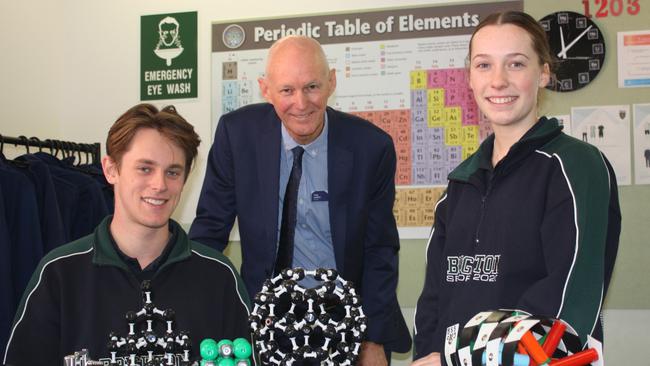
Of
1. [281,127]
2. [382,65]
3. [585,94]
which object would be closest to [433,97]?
[382,65]

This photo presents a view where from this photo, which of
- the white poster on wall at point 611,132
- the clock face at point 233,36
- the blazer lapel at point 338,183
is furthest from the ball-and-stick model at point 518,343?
the clock face at point 233,36

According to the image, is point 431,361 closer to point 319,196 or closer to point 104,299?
point 104,299

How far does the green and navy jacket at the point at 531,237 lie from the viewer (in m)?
1.48

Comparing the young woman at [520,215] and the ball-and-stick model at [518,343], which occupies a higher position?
the young woman at [520,215]

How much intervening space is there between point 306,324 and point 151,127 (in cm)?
75

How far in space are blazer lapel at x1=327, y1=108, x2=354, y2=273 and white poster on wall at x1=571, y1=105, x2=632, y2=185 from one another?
1.57 metres

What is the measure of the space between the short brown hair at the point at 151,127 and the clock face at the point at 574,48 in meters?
2.17

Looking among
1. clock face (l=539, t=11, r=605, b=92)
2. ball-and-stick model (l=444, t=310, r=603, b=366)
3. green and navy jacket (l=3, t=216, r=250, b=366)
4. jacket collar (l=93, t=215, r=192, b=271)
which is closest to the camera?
ball-and-stick model (l=444, t=310, r=603, b=366)

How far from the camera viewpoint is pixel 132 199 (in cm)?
190

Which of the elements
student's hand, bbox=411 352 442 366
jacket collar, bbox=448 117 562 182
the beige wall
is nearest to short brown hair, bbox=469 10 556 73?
jacket collar, bbox=448 117 562 182

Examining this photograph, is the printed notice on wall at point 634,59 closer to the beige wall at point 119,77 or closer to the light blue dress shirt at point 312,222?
the beige wall at point 119,77

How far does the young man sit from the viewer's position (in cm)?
179

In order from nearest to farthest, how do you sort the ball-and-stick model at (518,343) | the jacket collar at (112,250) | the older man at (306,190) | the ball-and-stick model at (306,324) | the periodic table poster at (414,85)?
1. the ball-and-stick model at (518,343)
2. the ball-and-stick model at (306,324)
3. the jacket collar at (112,250)
4. the older man at (306,190)
5. the periodic table poster at (414,85)

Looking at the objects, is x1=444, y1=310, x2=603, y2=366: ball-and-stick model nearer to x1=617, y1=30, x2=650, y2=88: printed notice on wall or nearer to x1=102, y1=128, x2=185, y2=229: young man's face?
x1=102, y1=128, x2=185, y2=229: young man's face
